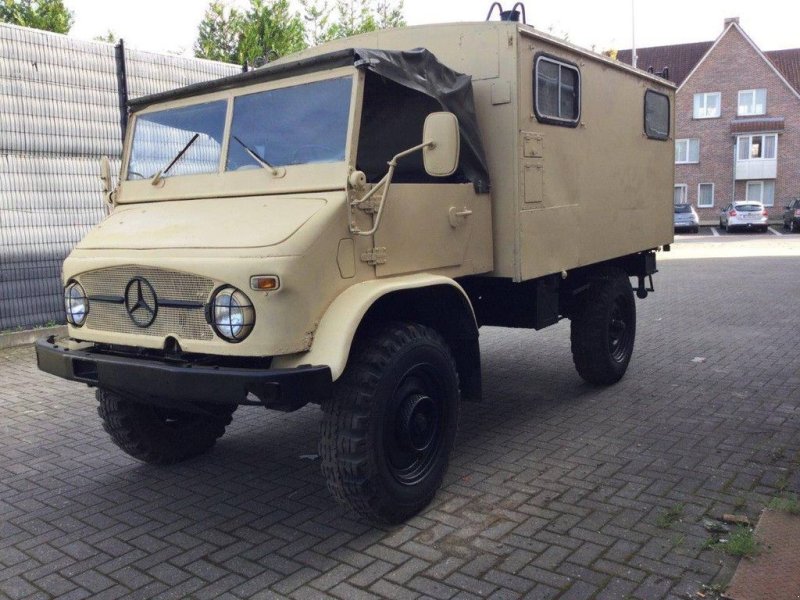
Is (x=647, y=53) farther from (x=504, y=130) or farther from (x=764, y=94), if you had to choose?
(x=504, y=130)

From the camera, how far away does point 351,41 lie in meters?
5.77

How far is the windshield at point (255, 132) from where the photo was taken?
165 inches

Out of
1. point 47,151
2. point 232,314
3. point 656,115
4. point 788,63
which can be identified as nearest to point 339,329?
point 232,314

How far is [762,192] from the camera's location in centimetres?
4241

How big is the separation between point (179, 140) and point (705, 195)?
43215mm

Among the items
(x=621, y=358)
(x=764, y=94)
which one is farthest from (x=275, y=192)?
(x=764, y=94)

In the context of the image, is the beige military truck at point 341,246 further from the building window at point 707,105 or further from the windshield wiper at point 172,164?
the building window at point 707,105

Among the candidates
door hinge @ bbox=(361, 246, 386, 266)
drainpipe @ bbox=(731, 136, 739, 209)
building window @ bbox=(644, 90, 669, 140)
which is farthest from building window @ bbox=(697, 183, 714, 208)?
door hinge @ bbox=(361, 246, 386, 266)

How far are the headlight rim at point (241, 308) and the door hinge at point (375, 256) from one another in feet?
2.30

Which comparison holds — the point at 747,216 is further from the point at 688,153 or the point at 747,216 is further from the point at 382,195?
the point at 382,195

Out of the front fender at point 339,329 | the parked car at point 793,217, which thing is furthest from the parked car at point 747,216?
the front fender at point 339,329

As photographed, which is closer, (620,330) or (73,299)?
(73,299)

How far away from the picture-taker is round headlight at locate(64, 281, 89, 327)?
433 centimetres

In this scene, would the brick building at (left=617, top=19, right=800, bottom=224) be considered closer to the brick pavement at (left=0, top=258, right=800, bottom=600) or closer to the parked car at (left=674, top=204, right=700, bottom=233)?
the parked car at (left=674, top=204, right=700, bottom=233)
